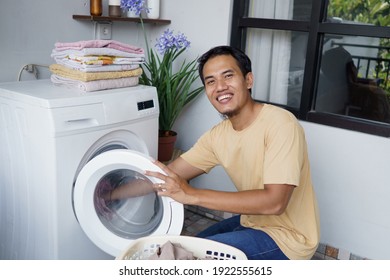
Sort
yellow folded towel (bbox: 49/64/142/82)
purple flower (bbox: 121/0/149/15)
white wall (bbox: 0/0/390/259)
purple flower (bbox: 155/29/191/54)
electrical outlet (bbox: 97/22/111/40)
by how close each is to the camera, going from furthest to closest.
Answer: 1. electrical outlet (bbox: 97/22/111/40)
2. purple flower (bbox: 155/29/191/54)
3. purple flower (bbox: 121/0/149/15)
4. white wall (bbox: 0/0/390/259)
5. yellow folded towel (bbox: 49/64/142/82)

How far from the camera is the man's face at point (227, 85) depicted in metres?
1.48

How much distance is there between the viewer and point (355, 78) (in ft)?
7.30

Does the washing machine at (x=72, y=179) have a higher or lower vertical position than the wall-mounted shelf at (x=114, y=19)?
lower

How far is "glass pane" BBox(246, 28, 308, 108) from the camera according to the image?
234cm

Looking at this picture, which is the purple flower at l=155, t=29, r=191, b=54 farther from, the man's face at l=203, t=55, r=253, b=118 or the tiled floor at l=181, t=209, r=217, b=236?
the tiled floor at l=181, t=209, r=217, b=236

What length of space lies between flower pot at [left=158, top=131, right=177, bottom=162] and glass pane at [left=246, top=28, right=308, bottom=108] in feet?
1.99

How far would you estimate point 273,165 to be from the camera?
134cm

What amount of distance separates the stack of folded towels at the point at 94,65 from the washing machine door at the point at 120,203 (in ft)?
1.43

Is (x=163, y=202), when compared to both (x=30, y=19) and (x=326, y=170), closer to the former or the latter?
(x=326, y=170)

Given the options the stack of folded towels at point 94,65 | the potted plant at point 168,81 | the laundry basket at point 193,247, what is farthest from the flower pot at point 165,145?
the laundry basket at point 193,247

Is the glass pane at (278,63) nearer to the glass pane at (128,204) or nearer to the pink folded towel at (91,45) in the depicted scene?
the pink folded towel at (91,45)

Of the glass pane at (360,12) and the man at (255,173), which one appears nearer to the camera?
the man at (255,173)

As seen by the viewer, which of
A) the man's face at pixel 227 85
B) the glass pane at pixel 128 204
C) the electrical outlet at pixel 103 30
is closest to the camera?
the man's face at pixel 227 85

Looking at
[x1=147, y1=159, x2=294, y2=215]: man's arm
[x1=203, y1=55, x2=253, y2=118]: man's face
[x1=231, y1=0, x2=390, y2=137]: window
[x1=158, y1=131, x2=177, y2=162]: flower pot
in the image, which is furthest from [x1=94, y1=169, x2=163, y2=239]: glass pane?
[x1=231, y1=0, x2=390, y2=137]: window
